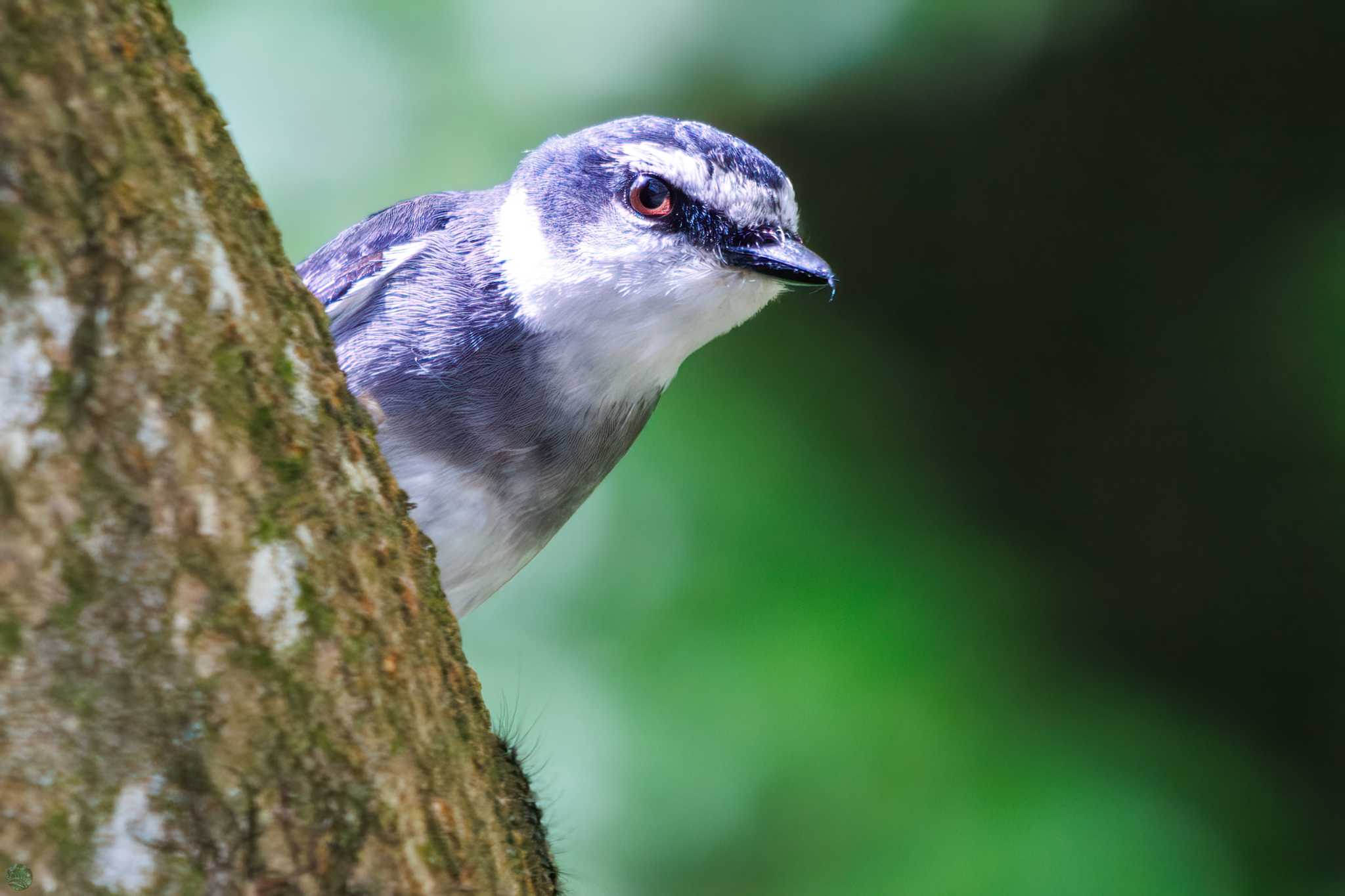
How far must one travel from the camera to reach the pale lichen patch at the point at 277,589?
112 cm

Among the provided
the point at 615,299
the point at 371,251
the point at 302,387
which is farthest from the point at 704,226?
the point at 302,387

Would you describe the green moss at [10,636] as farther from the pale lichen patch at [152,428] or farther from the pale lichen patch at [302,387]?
the pale lichen patch at [302,387]

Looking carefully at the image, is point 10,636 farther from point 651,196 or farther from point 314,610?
point 651,196

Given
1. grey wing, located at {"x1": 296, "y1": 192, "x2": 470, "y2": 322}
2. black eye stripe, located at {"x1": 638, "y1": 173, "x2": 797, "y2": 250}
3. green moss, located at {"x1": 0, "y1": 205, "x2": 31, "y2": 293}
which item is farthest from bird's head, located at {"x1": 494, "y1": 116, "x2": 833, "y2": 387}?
green moss, located at {"x1": 0, "y1": 205, "x2": 31, "y2": 293}

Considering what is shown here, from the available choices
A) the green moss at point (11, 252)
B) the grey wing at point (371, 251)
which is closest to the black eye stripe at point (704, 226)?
the grey wing at point (371, 251)

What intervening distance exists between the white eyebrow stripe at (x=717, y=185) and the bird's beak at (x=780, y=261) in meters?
0.06

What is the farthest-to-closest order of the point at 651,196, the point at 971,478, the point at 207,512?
the point at 971,478 < the point at 651,196 < the point at 207,512

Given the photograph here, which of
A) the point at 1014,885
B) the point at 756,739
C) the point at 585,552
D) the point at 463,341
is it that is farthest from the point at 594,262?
the point at 1014,885

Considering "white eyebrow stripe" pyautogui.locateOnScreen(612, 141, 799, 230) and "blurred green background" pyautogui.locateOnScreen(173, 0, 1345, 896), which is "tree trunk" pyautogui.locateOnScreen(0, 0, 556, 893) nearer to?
"white eyebrow stripe" pyautogui.locateOnScreen(612, 141, 799, 230)

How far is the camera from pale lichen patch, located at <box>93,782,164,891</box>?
1.04m

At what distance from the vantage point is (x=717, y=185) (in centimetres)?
267

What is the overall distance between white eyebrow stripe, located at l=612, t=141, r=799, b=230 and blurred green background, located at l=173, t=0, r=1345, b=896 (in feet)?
5.26

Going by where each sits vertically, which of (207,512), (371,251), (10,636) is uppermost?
(371,251)

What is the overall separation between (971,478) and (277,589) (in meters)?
3.46
